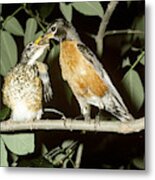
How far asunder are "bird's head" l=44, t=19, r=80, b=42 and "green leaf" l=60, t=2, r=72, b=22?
2 centimetres

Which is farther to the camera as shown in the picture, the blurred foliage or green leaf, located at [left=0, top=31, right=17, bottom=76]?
green leaf, located at [left=0, top=31, right=17, bottom=76]

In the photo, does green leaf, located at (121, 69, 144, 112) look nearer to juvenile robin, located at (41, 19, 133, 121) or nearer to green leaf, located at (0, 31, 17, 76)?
juvenile robin, located at (41, 19, 133, 121)

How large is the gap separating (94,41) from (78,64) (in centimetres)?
10

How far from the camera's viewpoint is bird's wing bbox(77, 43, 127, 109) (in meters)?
1.75

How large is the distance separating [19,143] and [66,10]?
528 mm


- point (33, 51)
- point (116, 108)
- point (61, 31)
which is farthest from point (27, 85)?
point (116, 108)

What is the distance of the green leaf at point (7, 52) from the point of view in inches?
72.2

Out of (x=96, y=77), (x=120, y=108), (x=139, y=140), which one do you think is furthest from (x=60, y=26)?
(x=139, y=140)

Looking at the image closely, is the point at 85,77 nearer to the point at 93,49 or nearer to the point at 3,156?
the point at 93,49

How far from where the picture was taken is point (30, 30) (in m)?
1.82

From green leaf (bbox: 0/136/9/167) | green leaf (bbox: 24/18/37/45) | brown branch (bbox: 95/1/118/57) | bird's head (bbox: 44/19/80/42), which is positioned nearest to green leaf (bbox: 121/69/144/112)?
brown branch (bbox: 95/1/118/57)

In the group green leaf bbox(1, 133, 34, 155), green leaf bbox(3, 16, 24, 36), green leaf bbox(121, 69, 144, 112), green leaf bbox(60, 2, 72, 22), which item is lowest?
green leaf bbox(1, 133, 34, 155)

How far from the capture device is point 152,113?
1716 mm

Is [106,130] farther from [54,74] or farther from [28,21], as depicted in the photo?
[28,21]
